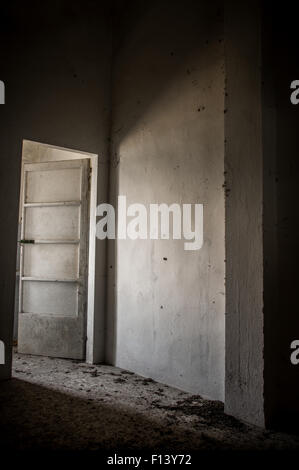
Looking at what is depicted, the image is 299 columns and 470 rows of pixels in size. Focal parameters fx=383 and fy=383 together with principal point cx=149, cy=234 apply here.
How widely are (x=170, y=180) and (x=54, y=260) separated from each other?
1.69 m

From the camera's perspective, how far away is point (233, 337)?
2.54 metres


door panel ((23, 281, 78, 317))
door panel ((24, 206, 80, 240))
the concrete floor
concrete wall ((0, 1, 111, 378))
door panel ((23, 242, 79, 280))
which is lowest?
the concrete floor

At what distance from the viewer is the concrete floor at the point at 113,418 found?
7.05 feet

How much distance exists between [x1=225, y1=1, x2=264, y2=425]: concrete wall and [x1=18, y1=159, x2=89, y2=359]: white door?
76.8 inches

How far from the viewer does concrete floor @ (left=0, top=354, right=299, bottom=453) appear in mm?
2148

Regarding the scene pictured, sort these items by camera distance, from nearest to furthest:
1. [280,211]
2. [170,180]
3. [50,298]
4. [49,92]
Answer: [280,211], [170,180], [49,92], [50,298]

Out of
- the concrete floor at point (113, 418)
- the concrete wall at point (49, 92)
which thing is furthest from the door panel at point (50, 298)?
the concrete floor at point (113, 418)

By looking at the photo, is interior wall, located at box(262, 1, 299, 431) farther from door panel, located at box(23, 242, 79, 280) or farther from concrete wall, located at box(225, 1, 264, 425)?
door panel, located at box(23, 242, 79, 280)

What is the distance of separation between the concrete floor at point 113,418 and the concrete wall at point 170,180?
28 centimetres

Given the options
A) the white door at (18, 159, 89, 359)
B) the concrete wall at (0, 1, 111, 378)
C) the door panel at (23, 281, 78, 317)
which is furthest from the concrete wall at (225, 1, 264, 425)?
the door panel at (23, 281, 78, 317)

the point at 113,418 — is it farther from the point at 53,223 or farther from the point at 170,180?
the point at 53,223

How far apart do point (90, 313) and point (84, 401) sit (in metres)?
1.24

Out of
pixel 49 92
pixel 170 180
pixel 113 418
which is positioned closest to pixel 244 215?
pixel 170 180

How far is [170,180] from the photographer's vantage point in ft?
11.0
